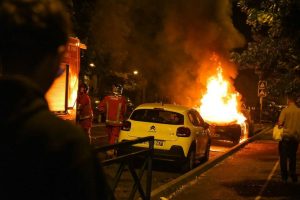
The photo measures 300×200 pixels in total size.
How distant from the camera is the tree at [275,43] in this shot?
A: 7.98 m

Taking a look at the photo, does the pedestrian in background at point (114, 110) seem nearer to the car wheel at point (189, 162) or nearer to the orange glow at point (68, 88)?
the orange glow at point (68, 88)

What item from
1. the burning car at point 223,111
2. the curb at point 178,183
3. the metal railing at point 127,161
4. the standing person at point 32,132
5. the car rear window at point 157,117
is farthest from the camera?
the burning car at point 223,111

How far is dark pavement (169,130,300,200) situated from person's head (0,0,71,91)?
7350mm

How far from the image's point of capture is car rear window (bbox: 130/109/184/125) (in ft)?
38.2

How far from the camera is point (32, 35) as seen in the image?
64.4 inches

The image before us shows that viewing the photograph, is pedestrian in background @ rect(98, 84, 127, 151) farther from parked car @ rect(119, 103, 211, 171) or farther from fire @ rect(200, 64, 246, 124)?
fire @ rect(200, 64, 246, 124)

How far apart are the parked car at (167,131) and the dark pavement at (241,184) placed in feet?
2.30

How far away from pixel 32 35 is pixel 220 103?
23.6 meters

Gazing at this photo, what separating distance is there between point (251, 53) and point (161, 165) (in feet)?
14.9

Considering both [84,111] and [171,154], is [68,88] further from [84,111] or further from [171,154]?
[171,154]

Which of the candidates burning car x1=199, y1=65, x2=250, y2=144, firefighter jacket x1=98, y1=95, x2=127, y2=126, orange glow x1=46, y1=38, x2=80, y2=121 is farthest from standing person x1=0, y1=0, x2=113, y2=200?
burning car x1=199, y1=65, x2=250, y2=144

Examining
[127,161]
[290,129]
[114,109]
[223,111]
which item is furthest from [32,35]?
[223,111]

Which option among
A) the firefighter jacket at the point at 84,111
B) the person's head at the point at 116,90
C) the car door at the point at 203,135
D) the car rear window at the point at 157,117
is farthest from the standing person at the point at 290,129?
the person's head at the point at 116,90

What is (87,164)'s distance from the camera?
1.67m
